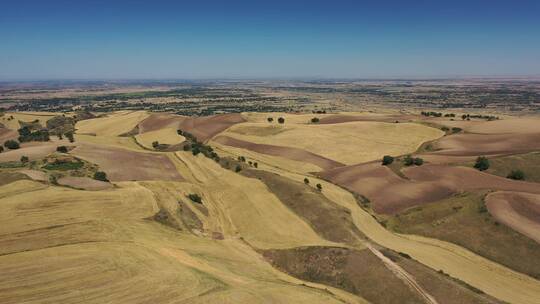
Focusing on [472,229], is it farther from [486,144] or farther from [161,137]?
[161,137]

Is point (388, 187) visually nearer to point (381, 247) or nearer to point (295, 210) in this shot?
point (295, 210)

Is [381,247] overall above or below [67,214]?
below

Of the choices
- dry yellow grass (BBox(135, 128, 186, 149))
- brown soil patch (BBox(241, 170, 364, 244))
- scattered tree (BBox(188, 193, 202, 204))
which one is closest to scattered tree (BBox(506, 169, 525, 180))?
brown soil patch (BBox(241, 170, 364, 244))

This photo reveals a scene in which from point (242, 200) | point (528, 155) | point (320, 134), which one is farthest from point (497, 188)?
point (320, 134)

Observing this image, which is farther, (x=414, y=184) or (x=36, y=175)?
(x=414, y=184)

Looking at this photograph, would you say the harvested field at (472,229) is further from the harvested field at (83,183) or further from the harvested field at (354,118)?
the harvested field at (354,118)

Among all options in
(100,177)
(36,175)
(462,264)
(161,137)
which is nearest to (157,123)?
(161,137)

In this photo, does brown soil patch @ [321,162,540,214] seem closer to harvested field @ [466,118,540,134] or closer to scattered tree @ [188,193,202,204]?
scattered tree @ [188,193,202,204]
